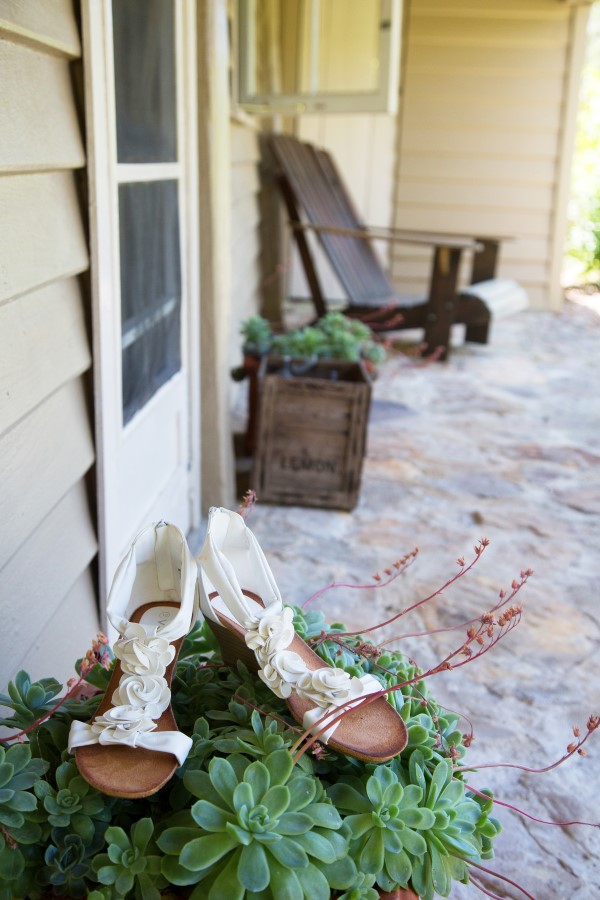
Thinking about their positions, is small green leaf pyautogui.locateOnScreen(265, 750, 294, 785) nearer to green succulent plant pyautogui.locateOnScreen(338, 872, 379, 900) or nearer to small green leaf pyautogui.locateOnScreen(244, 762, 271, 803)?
small green leaf pyautogui.locateOnScreen(244, 762, 271, 803)

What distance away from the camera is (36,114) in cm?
134

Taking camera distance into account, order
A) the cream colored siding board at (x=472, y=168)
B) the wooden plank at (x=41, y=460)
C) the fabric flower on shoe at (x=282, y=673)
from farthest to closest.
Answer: the cream colored siding board at (x=472, y=168) → the wooden plank at (x=41, y=460) → the fabric flower on shoe at (x=282, y=673)

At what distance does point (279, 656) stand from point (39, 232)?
78 cm

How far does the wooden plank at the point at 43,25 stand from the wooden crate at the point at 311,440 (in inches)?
59.3

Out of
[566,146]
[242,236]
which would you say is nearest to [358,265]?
[242,236]

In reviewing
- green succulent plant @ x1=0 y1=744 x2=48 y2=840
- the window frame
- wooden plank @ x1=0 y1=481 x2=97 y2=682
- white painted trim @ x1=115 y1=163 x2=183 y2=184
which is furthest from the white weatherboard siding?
green succulent plant @ x1=0 y1=744 x2=48 y2=840

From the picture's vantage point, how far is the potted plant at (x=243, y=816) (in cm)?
85

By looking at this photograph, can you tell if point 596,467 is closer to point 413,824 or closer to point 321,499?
point 321,499

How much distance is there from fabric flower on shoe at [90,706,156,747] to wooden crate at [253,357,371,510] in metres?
1.97

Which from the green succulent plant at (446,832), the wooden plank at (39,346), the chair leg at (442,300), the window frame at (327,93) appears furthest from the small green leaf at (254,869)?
the chair leg at (442,300)

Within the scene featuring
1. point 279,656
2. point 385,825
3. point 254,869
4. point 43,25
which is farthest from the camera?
point 43,25

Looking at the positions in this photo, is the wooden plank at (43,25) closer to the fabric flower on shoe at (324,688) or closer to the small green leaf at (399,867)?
the fabric flower on shoe at (324,688)

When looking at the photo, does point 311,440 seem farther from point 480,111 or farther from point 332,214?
point 480,111

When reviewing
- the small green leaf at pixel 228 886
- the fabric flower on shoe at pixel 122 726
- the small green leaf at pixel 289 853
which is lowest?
the small green leaf at pixel 228 886
